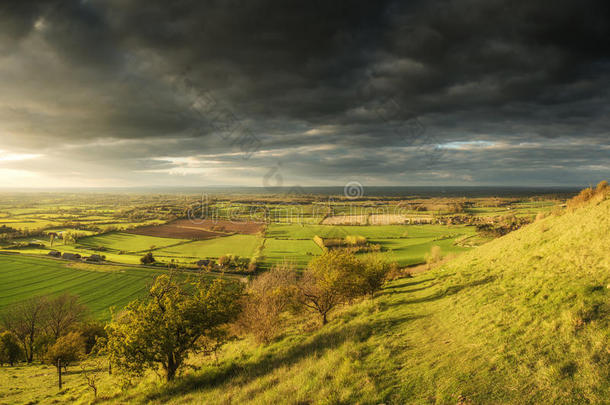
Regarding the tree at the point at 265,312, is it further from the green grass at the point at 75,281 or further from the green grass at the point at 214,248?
the green grass at the point at 214,248

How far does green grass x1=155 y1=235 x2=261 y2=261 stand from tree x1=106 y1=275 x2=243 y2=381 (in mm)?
67778

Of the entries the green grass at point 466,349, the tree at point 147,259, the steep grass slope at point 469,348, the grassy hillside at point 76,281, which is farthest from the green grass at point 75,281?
the steep grass slope at point 469,348

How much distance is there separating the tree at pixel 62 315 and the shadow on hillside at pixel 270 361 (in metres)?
43.2

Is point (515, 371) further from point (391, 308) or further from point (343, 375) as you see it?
point (391, 308)

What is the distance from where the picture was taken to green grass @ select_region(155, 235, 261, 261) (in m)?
92.5

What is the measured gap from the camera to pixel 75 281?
241 feet

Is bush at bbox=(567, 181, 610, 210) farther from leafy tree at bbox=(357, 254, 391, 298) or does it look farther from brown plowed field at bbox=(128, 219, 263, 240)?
brown plowed field at bbox=(128, 219, 263, 240)

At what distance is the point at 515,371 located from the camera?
11.6 meters

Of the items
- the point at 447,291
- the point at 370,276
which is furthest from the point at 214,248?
the point at 447,291

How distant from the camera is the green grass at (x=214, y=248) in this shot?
92.5 m

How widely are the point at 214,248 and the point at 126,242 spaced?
42.8m

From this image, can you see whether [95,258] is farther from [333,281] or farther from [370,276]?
[370,276]

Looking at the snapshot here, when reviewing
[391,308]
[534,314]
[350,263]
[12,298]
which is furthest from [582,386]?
[12,298]

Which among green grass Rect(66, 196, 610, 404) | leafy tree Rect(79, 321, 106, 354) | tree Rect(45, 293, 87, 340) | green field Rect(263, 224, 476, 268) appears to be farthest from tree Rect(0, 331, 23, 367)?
green field Rect(263, 224, 476, 268)
